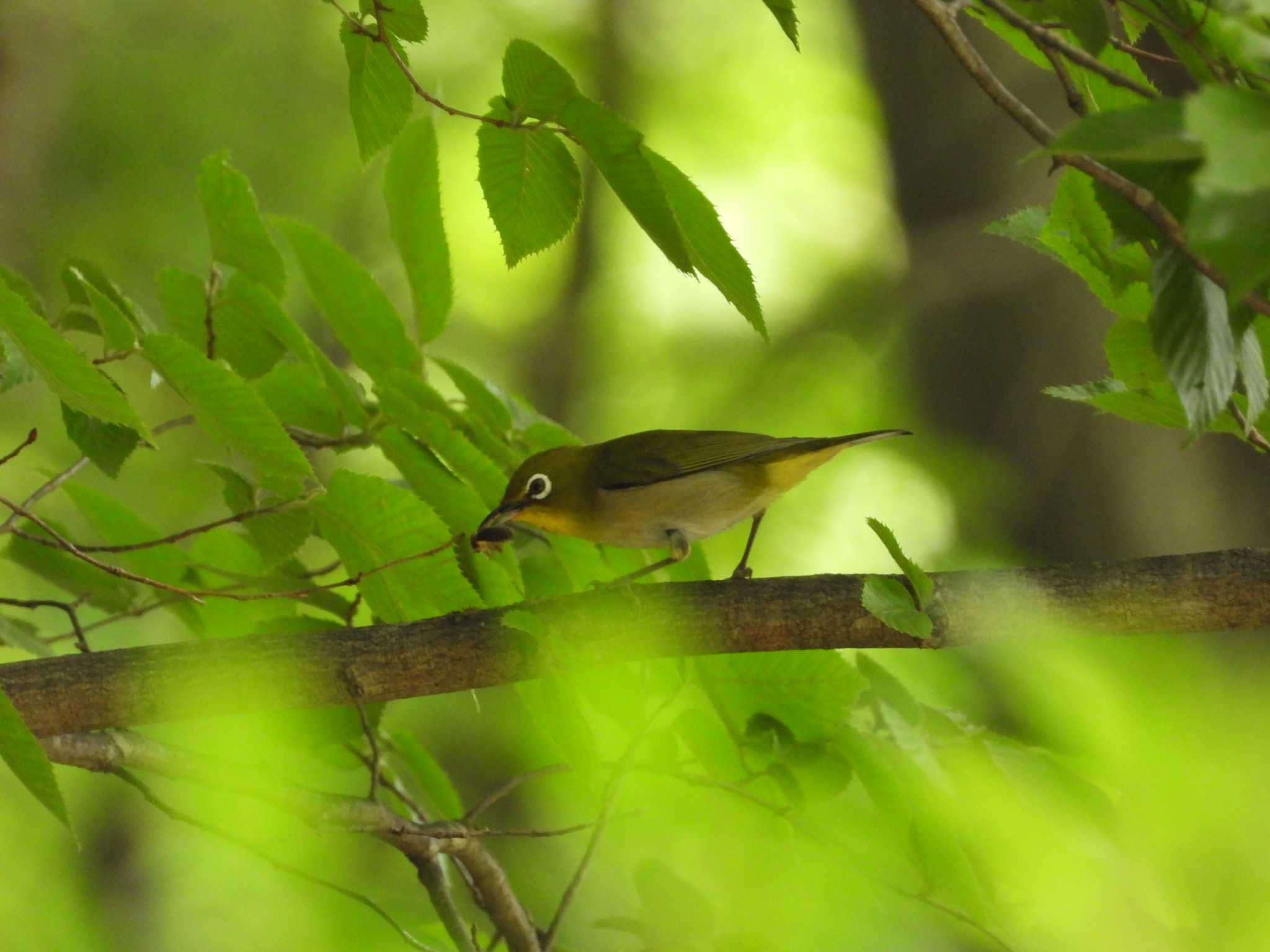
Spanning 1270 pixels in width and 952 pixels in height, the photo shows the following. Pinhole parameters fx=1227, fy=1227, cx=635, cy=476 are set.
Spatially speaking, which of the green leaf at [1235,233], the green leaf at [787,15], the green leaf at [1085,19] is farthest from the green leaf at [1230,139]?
the green leaf at [787,15]

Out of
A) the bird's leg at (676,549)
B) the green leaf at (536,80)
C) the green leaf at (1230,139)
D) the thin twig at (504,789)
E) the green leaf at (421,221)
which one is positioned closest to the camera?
the green leaf at (1230,139)

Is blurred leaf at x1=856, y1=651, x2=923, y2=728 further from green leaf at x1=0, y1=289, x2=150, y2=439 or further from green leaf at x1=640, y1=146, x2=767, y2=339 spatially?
green leaf at x1=0, y1=289, x2=150, y2=439

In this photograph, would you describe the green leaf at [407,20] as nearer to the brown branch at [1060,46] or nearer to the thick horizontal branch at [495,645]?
the brown branch at [1060,46]

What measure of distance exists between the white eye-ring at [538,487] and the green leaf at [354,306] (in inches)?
13.6

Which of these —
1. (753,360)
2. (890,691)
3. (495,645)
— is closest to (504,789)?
(495,645)

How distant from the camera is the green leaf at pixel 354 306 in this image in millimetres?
2109

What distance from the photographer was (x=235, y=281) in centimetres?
205

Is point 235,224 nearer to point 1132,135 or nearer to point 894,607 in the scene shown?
point 894,607

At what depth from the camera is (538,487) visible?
240 cm

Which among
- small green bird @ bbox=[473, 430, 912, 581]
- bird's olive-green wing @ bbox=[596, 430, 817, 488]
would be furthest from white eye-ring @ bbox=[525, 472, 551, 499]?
bird's olive-green wing @ bbox=[596, 430, 817, 488]

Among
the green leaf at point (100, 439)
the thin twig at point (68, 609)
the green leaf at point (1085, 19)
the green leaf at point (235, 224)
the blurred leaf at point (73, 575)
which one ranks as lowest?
the blurred leaf at point (73, 575)

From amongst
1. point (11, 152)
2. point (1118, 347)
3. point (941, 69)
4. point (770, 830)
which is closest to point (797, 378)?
point (941, 69)

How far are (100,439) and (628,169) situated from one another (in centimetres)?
93

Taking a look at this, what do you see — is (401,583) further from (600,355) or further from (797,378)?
(600,355)
